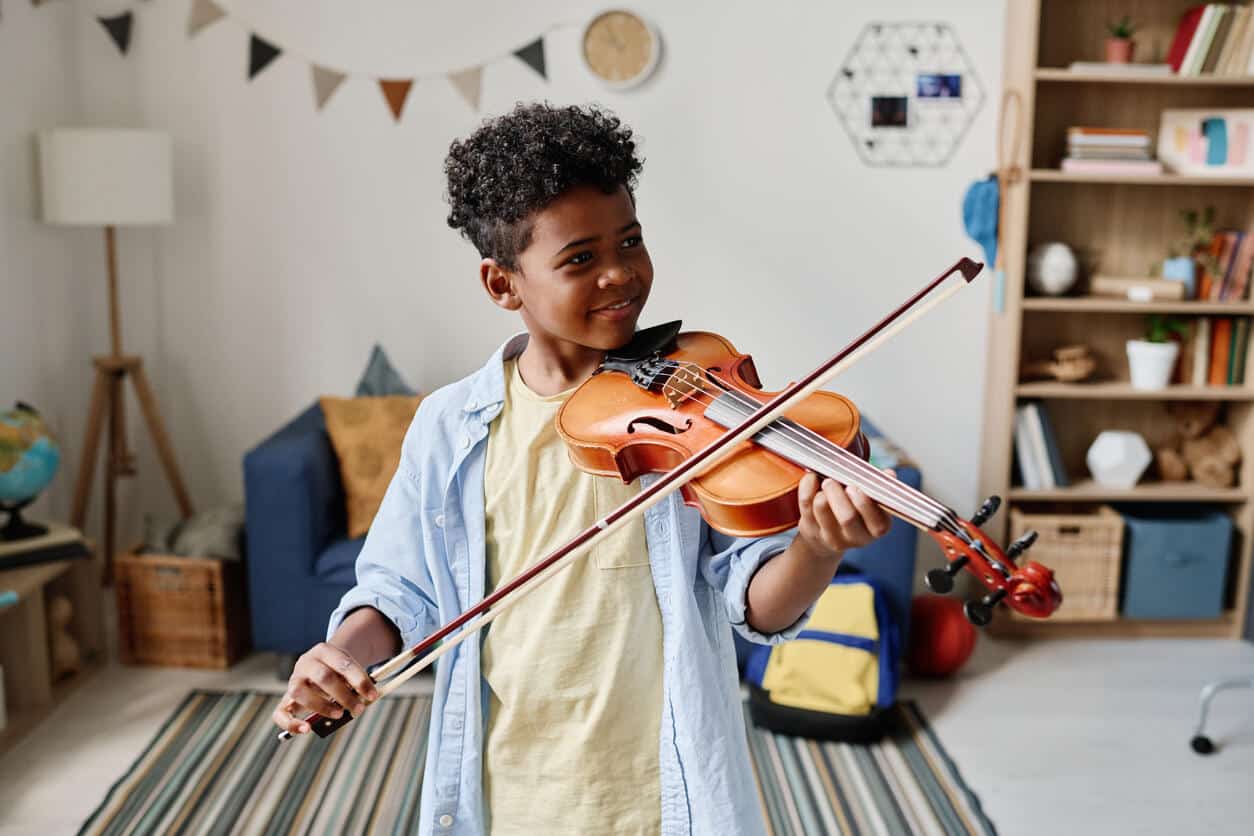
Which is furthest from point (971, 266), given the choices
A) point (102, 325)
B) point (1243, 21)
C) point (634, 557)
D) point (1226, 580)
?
point (102, 325)

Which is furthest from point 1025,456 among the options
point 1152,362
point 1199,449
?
point 1199,449

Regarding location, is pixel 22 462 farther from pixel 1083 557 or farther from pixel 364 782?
pixel 1083 557

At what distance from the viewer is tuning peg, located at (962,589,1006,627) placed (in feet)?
2.67

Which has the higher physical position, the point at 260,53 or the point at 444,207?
the point at 260,53

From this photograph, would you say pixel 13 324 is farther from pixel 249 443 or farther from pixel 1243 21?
pixel 1243 21

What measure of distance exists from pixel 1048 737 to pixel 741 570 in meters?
1.88

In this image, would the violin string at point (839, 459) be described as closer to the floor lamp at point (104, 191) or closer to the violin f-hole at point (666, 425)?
the violin f-hole at point (666, 425)

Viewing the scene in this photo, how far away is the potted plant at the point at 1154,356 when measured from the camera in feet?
10.0

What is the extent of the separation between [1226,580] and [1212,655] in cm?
27

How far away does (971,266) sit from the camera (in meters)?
0.91

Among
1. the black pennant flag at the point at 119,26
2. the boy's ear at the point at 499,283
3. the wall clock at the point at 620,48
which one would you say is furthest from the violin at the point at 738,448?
the black pennant flag at the point at 119,26

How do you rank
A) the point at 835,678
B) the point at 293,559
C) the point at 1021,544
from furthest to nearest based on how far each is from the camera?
1. the point at 293,559
2. the point at 835,678
3. the point at 1021,544

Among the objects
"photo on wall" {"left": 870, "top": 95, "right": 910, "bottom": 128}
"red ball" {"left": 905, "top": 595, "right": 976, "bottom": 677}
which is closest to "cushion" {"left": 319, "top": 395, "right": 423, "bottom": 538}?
"red ball" {"left": 905, "top": 595, "right": 976, "bottom": 677}

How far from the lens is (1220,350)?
3.13 meters
